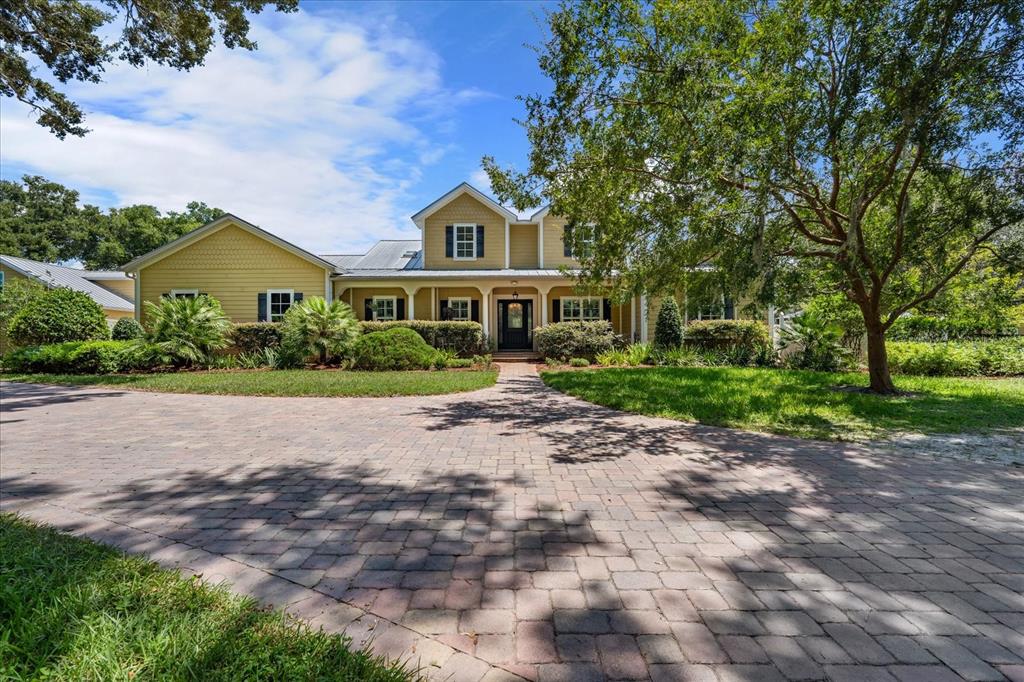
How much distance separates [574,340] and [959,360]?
10.8 meters

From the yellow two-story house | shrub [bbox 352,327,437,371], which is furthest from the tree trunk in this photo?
shrub [bbox 352,327,437,371]

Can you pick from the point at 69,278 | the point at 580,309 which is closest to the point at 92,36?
the point at 580,309

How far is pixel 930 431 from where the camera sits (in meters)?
6.10

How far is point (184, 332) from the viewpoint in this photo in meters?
14.0

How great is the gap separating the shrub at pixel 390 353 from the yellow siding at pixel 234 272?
5.14m

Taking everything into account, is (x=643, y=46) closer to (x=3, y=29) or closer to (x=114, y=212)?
(x=3, y=29)

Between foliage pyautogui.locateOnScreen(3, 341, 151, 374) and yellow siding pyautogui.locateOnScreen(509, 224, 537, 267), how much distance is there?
1315 cm

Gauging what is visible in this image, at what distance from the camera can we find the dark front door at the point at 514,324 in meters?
19.6

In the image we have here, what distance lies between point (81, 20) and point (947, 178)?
632 inches

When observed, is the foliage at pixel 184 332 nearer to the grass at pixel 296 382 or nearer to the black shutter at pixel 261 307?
the grass at pixel 296 382

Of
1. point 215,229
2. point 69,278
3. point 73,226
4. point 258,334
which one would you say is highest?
point 73,226

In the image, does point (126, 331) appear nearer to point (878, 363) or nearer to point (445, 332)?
point (445, 332)

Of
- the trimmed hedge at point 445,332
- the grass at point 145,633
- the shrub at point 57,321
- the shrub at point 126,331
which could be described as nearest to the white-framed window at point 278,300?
the trimmed hedge at point 445,332

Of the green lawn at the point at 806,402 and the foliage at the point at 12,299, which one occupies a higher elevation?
the foliage at the point at 12,299
